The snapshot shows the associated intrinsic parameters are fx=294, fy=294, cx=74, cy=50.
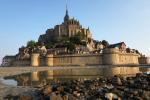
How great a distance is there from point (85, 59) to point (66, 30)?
31611 millimetres

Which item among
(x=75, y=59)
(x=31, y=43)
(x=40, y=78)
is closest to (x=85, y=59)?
(x=75, y=59)

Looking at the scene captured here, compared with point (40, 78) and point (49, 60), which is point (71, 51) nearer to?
point (49, 60)

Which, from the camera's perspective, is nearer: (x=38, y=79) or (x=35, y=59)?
(x=38, y=79)

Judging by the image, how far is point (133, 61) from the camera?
105 meters

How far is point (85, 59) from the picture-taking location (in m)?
95.1

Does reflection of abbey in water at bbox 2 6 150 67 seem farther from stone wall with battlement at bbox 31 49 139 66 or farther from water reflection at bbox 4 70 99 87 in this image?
water reflection at bbox 4 70 99 87

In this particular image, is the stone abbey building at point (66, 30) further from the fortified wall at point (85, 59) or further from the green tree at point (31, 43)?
the fortified wall at point (85, 59)

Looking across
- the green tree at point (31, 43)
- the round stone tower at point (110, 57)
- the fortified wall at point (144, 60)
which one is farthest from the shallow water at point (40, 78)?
the green tree at point (31, 43)

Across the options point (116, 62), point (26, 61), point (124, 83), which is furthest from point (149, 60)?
point (124, 83)

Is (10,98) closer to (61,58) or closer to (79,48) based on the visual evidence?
(61,58)

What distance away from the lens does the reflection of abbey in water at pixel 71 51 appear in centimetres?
9481

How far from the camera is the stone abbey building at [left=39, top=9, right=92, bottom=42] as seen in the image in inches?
4855

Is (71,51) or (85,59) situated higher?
(71,51)

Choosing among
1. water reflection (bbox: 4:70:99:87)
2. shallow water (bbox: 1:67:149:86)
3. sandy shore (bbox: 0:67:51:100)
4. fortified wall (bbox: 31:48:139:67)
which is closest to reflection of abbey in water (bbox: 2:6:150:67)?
fortified wall (bbox: 31:48:139:67)
